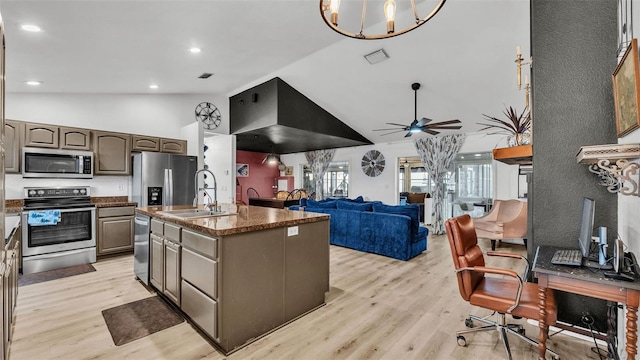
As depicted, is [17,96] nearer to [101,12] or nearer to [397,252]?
[101,12]

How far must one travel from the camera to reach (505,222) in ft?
16.7

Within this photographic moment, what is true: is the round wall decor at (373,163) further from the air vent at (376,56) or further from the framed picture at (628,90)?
the framed picture at (628,90)

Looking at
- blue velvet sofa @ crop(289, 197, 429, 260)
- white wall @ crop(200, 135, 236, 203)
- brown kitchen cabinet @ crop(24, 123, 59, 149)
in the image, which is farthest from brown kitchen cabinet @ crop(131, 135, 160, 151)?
blue velvet sofa @ crop(289, 197, 429, 260)

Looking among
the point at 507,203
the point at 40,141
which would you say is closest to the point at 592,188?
the point at 507,203

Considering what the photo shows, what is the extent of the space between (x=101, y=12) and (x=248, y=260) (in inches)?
92.7

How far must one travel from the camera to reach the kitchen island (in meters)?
2.02

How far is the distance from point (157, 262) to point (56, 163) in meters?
2.64

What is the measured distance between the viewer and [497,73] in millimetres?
4496

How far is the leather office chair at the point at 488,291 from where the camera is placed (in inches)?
74.1

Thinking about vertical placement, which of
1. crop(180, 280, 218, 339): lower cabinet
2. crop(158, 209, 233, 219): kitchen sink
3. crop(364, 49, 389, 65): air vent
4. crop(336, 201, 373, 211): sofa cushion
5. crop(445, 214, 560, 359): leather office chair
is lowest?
crop(180, 280, 218, 339): lower cabinet

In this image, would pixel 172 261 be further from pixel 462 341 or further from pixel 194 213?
pixel 462 341

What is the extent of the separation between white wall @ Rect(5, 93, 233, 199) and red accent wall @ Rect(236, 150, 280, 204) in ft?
12.5

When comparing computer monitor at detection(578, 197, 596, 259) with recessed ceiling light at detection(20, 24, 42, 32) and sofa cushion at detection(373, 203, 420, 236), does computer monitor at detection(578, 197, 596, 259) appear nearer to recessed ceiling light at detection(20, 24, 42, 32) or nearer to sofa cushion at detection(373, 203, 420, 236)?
sofa cushion at detection(373, 203, 420, 236)

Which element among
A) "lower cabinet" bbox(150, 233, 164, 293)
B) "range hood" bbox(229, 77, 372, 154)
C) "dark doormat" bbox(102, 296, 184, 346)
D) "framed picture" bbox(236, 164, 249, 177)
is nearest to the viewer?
"dark doormat" bbox(102, 296, 184, 346)
